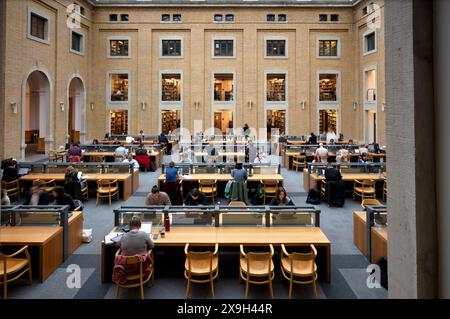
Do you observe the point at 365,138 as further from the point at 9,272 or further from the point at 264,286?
the point at 9,272

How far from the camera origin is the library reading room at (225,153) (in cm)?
374

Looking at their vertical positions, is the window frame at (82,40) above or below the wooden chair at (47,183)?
above

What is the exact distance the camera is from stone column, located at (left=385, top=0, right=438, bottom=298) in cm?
351

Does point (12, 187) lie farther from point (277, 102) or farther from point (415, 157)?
point (277, 102)

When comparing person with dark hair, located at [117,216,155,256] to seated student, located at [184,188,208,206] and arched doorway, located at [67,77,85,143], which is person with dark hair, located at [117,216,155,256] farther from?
arched doorway, located at [67,77,85,143]

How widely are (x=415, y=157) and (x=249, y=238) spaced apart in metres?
3.65

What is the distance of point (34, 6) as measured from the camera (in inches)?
819

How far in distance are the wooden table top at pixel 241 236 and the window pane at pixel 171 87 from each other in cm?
2275

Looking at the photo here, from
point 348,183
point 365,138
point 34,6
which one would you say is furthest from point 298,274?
point 365,138

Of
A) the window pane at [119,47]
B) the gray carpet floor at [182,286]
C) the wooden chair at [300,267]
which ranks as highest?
the window pane at [119,47]

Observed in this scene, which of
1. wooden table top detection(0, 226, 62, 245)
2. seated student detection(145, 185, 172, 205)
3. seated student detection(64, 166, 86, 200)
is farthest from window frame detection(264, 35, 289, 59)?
wooden table top detection(0, 226, 62, 245)

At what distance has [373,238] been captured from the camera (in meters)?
7.50

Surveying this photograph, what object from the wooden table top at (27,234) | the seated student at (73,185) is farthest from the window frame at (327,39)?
the wooden table top at (27,234)

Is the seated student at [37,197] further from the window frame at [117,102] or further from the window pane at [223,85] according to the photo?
the window pane at [223,85]
